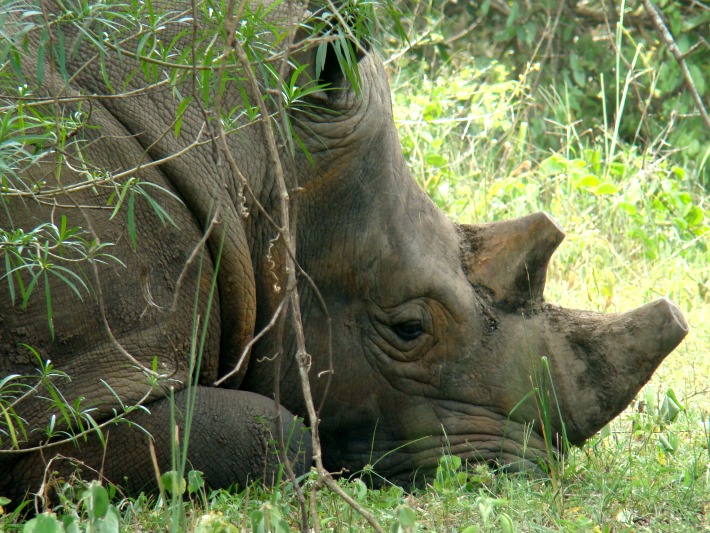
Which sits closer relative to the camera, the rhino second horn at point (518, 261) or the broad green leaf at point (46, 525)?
the broad green leaf at point (46, 525)

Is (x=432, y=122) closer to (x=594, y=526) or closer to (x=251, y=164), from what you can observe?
(x=251, y=164)

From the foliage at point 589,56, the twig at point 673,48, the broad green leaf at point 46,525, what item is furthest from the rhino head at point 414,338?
the foliage at point 589,56

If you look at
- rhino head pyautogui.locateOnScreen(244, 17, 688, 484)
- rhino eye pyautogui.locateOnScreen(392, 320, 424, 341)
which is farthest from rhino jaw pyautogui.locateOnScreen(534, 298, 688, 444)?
rhino eye pyautogui.locateOnScreen(392, 320, 424, 341)

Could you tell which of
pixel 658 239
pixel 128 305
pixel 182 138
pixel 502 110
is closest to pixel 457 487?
pixel 128 305

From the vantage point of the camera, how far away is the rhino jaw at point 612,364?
12.4ft

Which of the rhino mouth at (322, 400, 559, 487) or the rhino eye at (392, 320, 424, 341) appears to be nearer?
the rhino mouth at (322, 400, 559, 487)

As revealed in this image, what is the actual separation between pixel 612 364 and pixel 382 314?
79 cm

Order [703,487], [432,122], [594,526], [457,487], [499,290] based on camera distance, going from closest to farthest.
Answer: [594,526]
[703,487]
[457,487]
[499,290]
[432,122]

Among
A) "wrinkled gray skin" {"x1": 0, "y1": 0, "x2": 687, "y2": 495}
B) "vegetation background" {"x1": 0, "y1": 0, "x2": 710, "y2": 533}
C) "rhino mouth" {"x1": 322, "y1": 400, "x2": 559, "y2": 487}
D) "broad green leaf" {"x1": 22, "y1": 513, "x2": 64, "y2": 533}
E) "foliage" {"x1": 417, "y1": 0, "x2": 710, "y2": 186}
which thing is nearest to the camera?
"broad green leaf" {"x1": 22, "y1": 513, "x2": 64, "y2": 533}

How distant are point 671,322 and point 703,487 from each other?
2.10 ft

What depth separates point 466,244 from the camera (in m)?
4.09

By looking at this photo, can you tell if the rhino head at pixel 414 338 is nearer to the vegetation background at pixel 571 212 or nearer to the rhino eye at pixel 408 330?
the rhino eye at pixel 408 330

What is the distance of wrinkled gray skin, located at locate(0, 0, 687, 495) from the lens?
3635 millimetres

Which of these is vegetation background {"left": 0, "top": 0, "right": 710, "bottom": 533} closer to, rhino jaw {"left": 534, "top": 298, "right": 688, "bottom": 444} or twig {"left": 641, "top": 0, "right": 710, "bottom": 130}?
rhino jaw {"left": 534, "top": 298, "right": 688, "bottom": 444}
